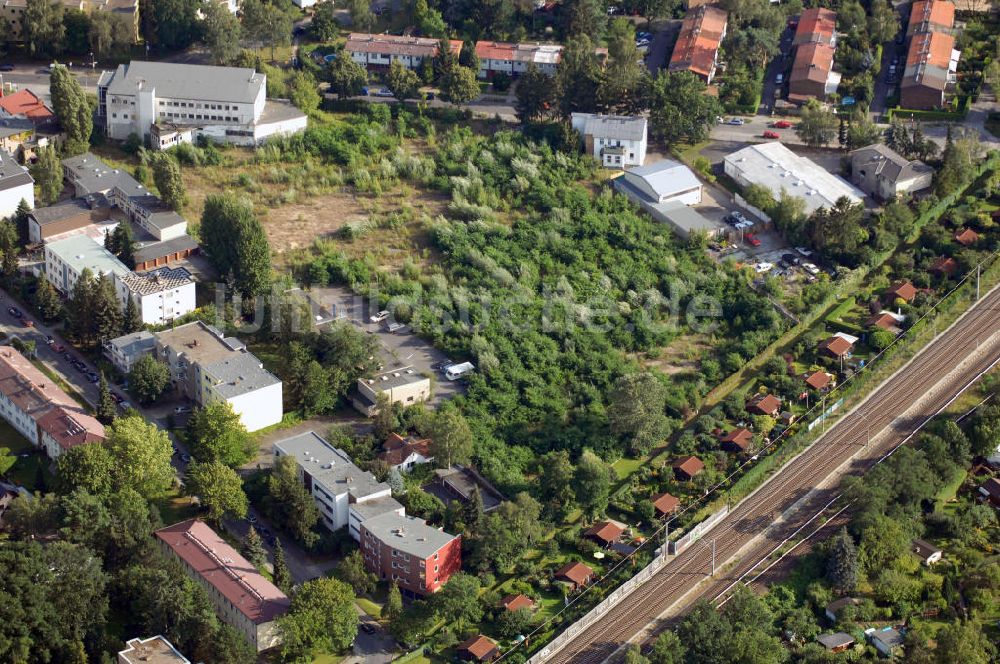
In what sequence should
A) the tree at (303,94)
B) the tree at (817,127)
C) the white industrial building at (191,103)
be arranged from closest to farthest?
1. the white industrial building at (191,103)
2. the tree at (303,94)
3. the tree at (817,127)

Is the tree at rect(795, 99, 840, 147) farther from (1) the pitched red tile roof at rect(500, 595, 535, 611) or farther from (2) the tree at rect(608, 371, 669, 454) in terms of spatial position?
(1) the pitched red tile roof at rect(500, 595, 535, 611)

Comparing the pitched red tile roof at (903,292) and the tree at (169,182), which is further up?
the tree at (169,182)

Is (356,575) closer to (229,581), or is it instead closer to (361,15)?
(229,581)

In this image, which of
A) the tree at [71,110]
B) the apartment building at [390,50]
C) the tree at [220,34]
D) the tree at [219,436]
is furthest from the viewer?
the apartment building at [390,50]

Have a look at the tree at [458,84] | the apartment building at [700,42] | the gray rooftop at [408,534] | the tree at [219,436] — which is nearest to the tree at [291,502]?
the gray rooftop at [408,534]

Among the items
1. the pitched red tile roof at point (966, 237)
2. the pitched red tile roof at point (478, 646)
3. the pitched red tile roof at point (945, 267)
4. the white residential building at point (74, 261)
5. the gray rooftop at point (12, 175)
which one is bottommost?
the pitched red tile roof at point (478, 646)

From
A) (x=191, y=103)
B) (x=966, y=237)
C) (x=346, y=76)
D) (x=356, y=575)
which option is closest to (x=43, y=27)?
(x=191, y=103)

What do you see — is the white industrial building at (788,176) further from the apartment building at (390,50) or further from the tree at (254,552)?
the tree at (254,552)
